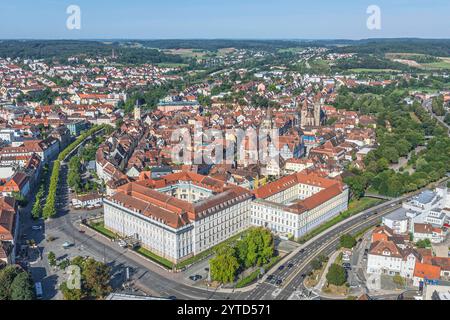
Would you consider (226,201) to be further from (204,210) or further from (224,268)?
(224,268)

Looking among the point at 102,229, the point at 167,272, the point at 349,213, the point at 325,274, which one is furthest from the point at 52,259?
the point at 349,213

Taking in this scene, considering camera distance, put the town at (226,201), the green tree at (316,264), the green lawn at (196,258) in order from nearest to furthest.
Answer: the town at (226,201)
the green tree at (316,264)
the green lawn at (196,258)

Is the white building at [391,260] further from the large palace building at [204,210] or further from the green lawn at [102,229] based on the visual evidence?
the green lawn at [102,229]

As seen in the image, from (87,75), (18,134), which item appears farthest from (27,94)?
(18,134)

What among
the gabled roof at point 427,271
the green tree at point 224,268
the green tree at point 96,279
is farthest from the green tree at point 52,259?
the gabled roof at point 427,271

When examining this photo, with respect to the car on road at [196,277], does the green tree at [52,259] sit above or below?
above
